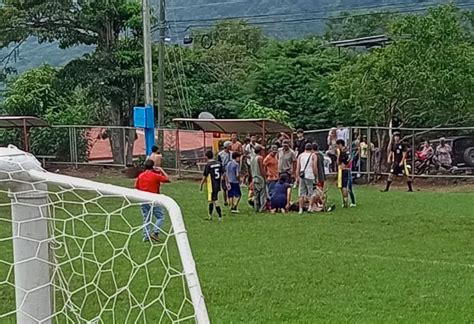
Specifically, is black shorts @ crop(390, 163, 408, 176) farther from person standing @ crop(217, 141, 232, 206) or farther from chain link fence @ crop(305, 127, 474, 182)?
person standing @ crop(217, 141, 232, 206)

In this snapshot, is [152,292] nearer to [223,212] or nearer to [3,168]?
[3,168]

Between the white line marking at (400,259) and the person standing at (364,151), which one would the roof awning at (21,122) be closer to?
the person standing at (364,151)

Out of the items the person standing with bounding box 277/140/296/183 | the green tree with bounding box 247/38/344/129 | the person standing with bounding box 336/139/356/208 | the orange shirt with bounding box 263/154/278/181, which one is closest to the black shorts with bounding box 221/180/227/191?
the orange shirt with bounding box 263/154/278/181

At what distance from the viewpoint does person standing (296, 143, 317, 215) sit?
18031 mm

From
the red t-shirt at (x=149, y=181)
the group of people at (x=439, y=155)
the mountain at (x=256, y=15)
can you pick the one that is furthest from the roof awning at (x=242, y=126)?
Answer: the red t-shirt at (x=149, y=181)

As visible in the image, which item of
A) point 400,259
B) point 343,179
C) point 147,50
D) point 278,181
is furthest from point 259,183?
point 147,50

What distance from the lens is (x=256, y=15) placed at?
64.0 meters

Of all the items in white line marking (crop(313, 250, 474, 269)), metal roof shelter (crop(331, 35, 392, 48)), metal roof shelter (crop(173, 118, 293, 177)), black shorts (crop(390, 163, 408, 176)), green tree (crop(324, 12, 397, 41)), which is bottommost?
black shorts (crop(390, 163, 408, 176))

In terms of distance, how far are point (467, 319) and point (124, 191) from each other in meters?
5.50

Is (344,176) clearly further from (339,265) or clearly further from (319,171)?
(339,265)

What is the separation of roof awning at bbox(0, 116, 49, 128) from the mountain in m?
4.59

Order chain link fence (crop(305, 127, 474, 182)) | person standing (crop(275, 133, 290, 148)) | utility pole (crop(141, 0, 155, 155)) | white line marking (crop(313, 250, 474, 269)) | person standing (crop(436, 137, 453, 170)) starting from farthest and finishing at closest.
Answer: person standing (crop(436, 137, 453, 170)) < chain link fence (crop(305, 127, 474, 182)) < utility pole (crop(141, 0, 155, 155)) < person standing (crop(275, 133, 290, 148)) < white line marking (crop(313, 250, 474, 269))

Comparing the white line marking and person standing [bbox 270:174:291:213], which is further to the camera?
person standing [bbox 270:174:291:213]

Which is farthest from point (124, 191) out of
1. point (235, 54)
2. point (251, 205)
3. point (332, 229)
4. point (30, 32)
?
point (235, 54)
